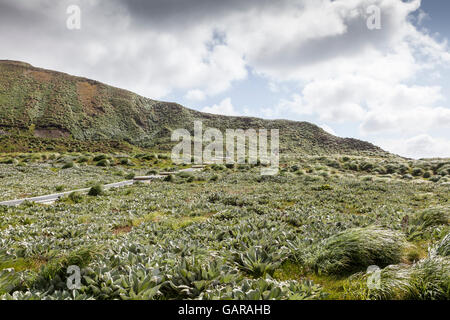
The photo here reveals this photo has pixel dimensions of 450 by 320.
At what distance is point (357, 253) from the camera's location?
5051 mm

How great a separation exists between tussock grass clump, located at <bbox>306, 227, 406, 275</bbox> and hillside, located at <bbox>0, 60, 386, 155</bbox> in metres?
75.6

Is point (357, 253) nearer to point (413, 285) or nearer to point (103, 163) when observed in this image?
point (413, 285)

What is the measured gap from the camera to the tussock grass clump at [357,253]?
490cm

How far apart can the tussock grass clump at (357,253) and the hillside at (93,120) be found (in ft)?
248

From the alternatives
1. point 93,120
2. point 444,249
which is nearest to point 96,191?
point 444,249

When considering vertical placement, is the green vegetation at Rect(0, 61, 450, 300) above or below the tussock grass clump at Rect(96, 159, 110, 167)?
below

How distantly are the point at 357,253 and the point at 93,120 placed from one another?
10379cm

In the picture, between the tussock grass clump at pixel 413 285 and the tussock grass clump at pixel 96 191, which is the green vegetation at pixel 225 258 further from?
the tussock grass clump at pixel 96 191

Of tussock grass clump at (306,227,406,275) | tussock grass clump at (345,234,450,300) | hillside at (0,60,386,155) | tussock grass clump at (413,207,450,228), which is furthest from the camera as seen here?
hillside at (0,60,386,155)

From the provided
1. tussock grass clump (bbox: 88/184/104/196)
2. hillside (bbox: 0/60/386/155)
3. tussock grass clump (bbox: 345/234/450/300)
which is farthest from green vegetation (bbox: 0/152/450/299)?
hillside (bbox: 0/60/386/155)

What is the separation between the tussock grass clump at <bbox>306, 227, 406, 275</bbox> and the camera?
4.90 metres

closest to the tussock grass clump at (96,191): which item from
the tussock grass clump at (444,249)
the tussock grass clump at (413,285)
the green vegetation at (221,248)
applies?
the green vegetation at (221,248)

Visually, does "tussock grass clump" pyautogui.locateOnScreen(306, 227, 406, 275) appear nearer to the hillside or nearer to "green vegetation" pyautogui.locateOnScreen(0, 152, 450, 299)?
"green vegetation" pyautogui.locateOnScreen(0, 152, 450, 299)
